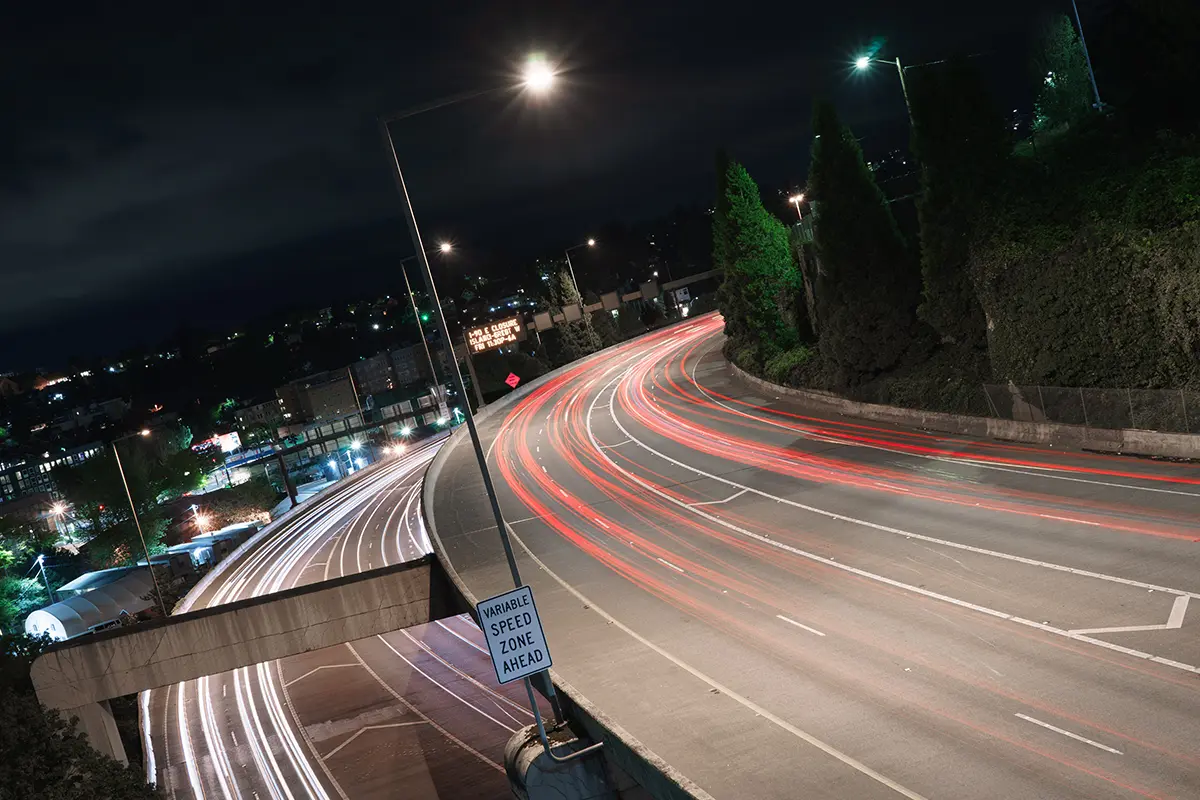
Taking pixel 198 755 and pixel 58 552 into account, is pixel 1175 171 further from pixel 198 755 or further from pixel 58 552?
pixel 58 552

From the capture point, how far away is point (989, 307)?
33531 millimetres

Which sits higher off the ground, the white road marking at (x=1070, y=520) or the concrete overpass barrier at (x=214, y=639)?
the concrete overpass barrier at (x=214, y=639)

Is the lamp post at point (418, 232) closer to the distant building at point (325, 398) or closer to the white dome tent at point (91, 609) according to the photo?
the white dome tent at point (91, 609)

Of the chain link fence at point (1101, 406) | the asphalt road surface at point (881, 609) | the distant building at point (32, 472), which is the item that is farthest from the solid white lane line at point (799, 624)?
the distant building at point (32, 472)

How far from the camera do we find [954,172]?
34094mm

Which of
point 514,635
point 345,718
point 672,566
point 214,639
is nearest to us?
point 514,635

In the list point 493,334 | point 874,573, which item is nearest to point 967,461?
point 874,573

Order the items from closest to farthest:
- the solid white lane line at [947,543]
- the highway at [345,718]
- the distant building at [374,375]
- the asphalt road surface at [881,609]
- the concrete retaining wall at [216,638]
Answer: the asphalt road surface at [881,609] < the solid white lane line at [947,543] < the concrete retaining wall at [216,638] < the highway at [345,718] < the distant building at [374,375]

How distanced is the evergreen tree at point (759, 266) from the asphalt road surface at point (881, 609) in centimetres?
1565

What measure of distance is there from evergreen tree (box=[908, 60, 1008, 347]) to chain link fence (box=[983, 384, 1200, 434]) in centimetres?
416

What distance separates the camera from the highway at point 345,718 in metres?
29.8

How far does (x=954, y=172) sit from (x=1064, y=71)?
44.0 feet

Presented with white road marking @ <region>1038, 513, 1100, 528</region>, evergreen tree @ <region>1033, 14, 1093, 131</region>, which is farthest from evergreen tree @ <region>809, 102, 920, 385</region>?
white road marking @ <region>1038, 513, 1100, 528</region>

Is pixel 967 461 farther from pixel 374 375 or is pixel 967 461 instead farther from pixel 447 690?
pixel 374 375
